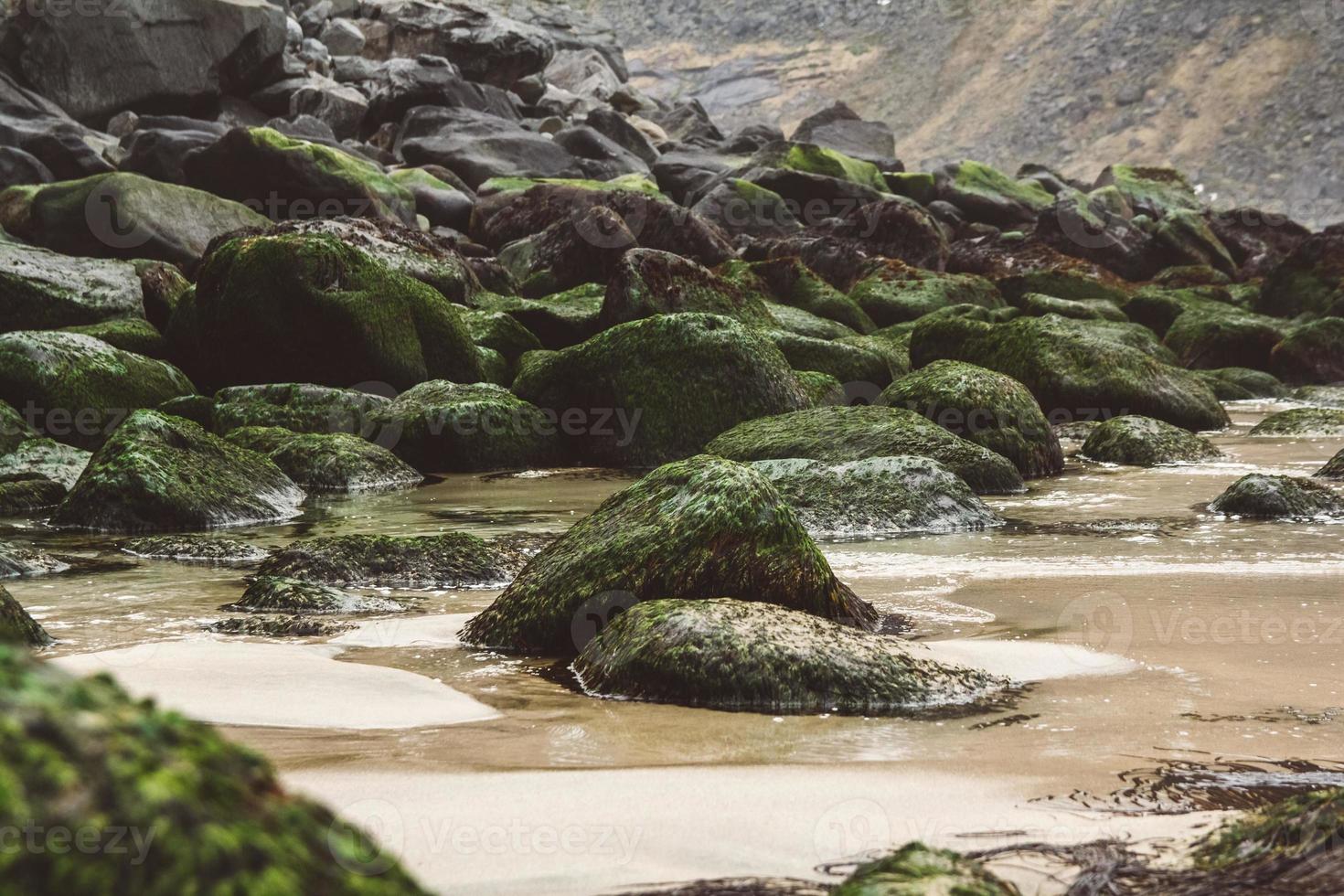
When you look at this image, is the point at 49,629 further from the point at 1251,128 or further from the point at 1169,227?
the point at 1251,128

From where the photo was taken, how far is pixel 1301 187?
64.9 meters

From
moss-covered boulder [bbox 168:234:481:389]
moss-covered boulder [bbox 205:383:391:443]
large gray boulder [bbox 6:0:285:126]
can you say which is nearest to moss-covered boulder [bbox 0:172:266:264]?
moss-covered boulder [bbox 168:234:481:389]

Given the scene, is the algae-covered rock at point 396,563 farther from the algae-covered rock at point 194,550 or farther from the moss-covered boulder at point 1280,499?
the moss-covered boulder at point 1280,499

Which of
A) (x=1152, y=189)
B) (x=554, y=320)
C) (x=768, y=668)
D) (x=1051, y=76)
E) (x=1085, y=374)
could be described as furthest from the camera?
(x=1051, y=76)

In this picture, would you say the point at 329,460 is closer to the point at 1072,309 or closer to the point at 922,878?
the point at 922,878

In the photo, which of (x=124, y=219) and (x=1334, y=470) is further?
(x=124, y=219)

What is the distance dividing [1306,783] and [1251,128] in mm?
75754

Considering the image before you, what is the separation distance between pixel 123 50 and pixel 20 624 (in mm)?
26910

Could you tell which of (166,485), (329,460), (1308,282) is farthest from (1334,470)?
(1308,282)

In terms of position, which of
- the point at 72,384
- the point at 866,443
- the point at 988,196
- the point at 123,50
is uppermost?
the point at 123,50

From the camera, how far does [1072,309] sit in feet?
68.3

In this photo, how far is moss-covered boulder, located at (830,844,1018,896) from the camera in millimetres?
2078

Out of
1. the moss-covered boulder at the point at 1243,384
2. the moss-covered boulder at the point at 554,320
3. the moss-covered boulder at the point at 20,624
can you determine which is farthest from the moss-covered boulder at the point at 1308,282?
the moss-covered boulder at the point at 20,624

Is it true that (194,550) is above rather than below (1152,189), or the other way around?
below
